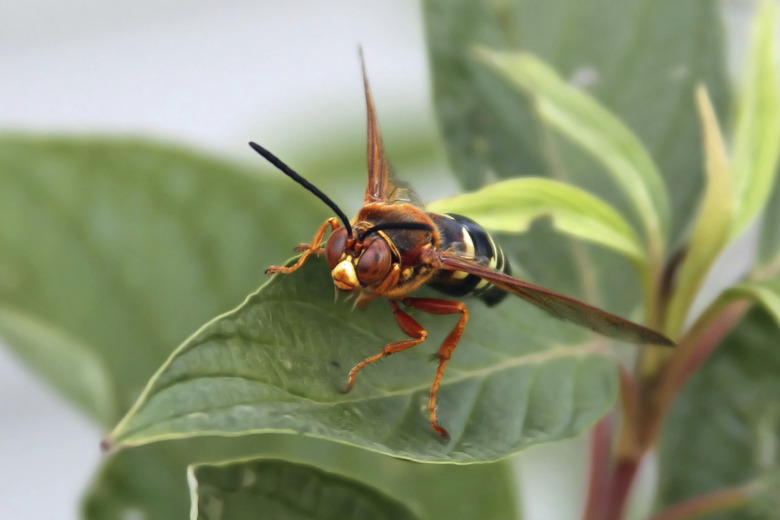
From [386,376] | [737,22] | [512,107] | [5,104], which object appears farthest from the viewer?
[5,104]

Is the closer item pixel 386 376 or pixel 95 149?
pixel 386 376

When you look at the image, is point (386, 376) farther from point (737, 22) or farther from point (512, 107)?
point (737, 22)

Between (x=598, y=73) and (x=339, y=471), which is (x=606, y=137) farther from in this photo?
(x=339, y=471)

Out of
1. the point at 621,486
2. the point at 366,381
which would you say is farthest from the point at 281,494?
the point at 621,486

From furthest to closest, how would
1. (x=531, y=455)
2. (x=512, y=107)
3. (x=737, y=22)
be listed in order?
(x=737, y=22), (x=531, y=455), (x=512, y=107)

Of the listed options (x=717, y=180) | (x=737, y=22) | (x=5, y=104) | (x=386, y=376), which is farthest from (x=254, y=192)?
(x=5, y=104)

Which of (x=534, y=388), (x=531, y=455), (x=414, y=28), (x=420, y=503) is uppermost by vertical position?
(x=414, y=28)

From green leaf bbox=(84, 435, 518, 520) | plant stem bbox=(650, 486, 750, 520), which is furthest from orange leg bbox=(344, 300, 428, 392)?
plant stem bbox=(650, 486, 750, 520)
